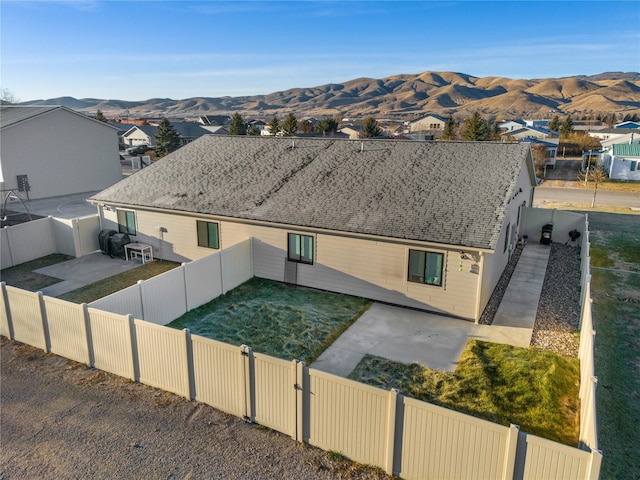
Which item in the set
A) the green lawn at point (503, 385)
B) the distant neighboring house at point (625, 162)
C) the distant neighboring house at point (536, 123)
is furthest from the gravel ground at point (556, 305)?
the distant neighboring house at point (536, 123)

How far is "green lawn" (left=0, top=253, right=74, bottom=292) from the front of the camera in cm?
1694

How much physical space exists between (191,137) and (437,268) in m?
68.1

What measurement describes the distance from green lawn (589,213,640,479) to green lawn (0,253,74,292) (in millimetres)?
17670

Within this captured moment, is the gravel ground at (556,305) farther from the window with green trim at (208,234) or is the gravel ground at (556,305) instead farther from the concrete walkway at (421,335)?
the window with green trim at (208,234)

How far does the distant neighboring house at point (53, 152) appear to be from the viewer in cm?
3425

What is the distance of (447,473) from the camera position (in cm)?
696

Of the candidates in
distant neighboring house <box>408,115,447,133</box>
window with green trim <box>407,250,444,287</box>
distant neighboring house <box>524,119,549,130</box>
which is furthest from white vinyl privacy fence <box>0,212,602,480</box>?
distant neighboring house <box>408,115,447,133</box>

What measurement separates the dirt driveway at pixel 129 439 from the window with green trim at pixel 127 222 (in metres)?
10.5

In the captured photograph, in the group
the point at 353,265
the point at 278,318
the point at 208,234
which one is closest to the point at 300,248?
the point at 353,265

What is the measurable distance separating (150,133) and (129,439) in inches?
3011

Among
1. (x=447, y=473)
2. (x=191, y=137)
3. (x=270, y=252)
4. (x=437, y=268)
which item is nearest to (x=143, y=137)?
(x=191, y=137)

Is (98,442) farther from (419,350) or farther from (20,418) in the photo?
(419,350)

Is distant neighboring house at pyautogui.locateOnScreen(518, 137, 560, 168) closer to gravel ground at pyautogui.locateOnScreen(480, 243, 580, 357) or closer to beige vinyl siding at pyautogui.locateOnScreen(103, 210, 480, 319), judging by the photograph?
gravel ground at pyautogui.locateOnScreen(480, 243, 580, 357)

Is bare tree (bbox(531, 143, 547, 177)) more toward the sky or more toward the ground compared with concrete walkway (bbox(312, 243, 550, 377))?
more toward the sky
